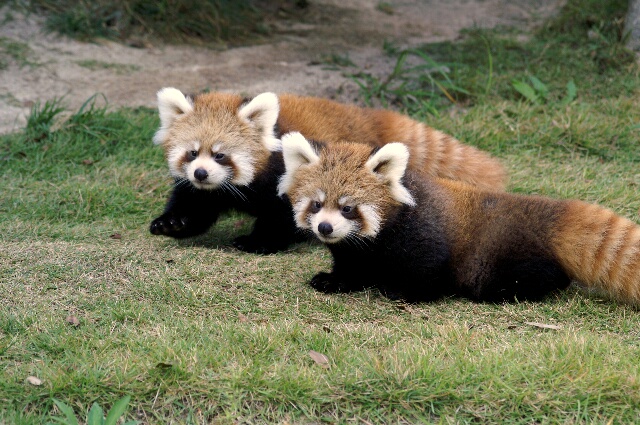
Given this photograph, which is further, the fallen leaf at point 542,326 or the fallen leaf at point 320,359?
the fallen leaf at point 542,326

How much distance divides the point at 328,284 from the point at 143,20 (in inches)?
255

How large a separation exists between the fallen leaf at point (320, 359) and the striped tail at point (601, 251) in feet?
5.79

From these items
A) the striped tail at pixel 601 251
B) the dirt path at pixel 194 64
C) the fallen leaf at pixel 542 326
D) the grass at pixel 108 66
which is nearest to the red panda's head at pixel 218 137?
the striped tail at pixel 601 251

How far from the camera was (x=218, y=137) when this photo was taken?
230 inches

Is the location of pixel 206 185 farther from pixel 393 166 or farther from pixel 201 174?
pixel 393 166

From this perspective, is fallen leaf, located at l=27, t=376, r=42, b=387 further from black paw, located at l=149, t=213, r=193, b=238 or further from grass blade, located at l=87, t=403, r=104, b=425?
black paw, located at l=149, t=213, r=193, b=238

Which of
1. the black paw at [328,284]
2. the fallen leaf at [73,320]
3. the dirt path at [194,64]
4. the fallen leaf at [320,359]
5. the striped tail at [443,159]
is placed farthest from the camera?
the dirt path at [194,64]

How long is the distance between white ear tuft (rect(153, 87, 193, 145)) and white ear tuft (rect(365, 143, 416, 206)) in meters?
1.87

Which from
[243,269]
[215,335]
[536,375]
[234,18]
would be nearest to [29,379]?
[215,335]

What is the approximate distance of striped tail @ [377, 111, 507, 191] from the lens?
257 inches

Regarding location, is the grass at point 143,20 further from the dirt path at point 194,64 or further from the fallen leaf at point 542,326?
the fallen leaf at point 542,326

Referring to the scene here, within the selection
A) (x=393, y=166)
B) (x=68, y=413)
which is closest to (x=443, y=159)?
(x=393, y=166)

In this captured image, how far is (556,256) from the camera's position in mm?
4770

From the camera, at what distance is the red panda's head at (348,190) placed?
471 centimetres
